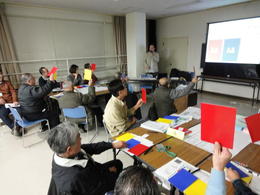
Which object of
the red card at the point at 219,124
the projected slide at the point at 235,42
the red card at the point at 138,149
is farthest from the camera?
the projected slide at the point at 235,42

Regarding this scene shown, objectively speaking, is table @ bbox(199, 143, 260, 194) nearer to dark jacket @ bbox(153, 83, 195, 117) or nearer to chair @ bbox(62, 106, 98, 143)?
dark jacket @ bbox(153, 83, 195, 117)

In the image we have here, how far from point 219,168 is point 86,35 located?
587 centimetres

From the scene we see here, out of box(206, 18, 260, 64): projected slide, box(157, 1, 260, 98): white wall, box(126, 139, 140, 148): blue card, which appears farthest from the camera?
box(157, 1, 260, 98): white wall

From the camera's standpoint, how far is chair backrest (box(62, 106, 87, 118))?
2.69 metres

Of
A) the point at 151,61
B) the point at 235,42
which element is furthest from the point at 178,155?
the point at 151,61

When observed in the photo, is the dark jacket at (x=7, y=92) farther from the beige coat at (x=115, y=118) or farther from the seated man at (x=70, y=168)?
the seated man at (x=70, y=168)

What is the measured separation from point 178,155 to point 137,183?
2.35 feet

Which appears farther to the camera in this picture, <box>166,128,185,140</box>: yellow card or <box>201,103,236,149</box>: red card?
<box>166,128,185,140</box>: yellow card

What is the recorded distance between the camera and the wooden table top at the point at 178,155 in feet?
3.88

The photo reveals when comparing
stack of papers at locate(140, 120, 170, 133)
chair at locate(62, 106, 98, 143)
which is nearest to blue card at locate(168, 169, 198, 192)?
stack of papers at locate(140, 120, 170, 133)

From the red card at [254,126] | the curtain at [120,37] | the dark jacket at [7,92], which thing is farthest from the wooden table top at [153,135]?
the curtain at [120,37]

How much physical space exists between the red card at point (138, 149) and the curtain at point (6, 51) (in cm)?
455

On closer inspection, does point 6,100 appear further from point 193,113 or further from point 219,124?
point 219,124

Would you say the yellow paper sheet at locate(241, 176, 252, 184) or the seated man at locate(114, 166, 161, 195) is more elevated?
the seated man at locate(114, 166, 161, 195)
